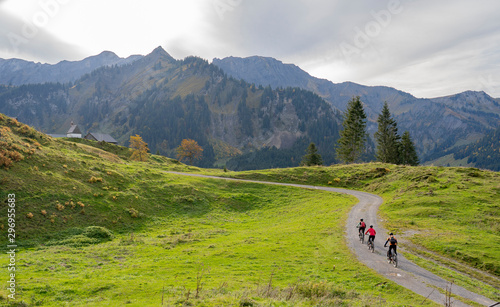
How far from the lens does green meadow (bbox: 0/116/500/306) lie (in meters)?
13.6

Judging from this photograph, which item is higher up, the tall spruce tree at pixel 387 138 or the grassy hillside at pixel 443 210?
the tall spruce tree at pixel 387 138

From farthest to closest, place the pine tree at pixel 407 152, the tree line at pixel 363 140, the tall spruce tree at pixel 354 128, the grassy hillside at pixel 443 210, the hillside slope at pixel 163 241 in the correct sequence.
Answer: the pine tree at pixel 407 152 < the tree line at pixel 363 140 < the tall spruce tree at pixel 354 128 < the grassy hillside at pixel 443 210 < the hillside slope at pixel 163 241

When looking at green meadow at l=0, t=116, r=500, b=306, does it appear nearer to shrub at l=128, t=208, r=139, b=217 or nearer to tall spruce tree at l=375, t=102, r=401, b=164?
shrub at l=128, t=208, r=139, b=217

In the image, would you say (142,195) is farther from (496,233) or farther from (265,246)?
(496,233)

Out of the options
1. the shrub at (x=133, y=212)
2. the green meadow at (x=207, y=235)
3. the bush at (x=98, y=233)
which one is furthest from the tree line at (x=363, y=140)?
the bush at (x=98, y=233)

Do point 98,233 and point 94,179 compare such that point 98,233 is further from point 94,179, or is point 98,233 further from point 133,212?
point 94,179

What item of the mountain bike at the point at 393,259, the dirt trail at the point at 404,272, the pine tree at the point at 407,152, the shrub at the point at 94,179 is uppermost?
the pine tree at the point at 407,152

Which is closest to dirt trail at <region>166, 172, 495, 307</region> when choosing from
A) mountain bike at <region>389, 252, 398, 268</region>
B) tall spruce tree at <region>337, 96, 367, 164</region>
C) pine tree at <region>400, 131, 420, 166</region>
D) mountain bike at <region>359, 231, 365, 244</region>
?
mountain bike at <region>389, 252, 398, 268</region>

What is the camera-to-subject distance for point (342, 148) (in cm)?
8244

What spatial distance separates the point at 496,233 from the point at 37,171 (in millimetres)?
49330

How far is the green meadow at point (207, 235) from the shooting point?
13.6 meters

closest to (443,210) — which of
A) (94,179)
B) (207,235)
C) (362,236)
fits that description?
(362,236)

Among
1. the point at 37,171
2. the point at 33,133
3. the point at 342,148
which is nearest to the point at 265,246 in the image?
the point at 37,171

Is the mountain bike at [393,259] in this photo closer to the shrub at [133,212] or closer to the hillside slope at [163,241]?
the hillside slope at [163,241]
